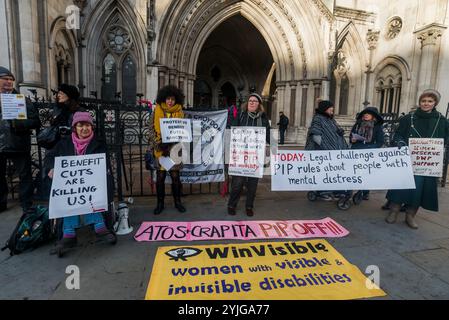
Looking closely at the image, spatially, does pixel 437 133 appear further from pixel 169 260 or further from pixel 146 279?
pixel 146 279

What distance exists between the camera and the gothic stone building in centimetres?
948

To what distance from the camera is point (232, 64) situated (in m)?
21.0

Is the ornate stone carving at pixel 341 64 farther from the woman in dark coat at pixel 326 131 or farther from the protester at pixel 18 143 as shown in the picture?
the protester at pixel 18 143

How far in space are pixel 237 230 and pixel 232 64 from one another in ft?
63.7

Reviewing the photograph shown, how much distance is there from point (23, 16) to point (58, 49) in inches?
108

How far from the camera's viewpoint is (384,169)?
4.11 metres

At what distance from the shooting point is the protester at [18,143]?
3.84m

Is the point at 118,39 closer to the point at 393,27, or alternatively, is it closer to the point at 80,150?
the point at 80,150

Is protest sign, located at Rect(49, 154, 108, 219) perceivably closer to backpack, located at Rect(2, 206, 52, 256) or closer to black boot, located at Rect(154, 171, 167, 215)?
backpack, located at Rect(2, 206, 52, 256)

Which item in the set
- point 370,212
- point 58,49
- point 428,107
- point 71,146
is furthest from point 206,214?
point 58,49

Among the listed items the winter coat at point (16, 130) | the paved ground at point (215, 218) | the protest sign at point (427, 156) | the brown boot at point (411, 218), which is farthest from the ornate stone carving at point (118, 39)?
the brown boot at point (411, 218)

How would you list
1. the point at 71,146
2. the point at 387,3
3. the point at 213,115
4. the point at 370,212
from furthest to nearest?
the point at 387,3 → the point at 213,115 → the point at 370,212 → the point at 71,146

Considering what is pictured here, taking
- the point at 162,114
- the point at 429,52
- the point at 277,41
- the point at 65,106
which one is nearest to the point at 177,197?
the point at 162,114

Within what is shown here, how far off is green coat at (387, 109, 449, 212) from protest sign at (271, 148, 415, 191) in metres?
0.32
